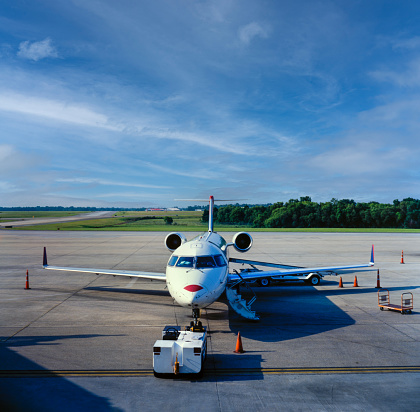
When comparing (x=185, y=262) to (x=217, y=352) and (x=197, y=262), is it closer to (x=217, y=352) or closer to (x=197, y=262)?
(x=197, y=262)

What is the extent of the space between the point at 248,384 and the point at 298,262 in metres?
21.7

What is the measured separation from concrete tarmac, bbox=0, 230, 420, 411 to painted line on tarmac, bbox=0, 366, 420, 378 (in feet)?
0.09

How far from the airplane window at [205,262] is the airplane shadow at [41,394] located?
17.0ft

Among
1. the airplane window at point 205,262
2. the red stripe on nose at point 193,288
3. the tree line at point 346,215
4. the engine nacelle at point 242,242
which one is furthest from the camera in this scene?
the tree line at point 346,215

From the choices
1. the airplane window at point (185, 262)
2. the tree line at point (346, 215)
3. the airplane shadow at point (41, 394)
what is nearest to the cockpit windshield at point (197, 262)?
the airplane window at point (185, 262)

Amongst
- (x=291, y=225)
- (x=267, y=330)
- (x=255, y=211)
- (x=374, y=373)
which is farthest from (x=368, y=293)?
(x=255, y=211)

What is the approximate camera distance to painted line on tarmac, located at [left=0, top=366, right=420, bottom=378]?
28.1ft

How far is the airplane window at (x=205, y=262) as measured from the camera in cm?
1180

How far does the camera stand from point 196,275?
36.9ft

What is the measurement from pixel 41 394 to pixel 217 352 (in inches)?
185

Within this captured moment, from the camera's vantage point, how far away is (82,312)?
1429 cm

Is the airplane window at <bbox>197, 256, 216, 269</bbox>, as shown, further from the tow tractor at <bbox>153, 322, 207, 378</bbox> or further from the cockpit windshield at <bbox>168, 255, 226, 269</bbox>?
the tow tractor at <bbox>153, 322, 207, 378</bbox>

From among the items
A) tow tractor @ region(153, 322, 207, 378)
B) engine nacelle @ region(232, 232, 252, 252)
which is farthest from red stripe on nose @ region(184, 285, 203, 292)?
engine nacelle @ region(232, 232, 252, 252)

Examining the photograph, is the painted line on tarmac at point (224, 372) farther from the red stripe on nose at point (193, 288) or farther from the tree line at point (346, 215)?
the tree line at point (346, 215)
